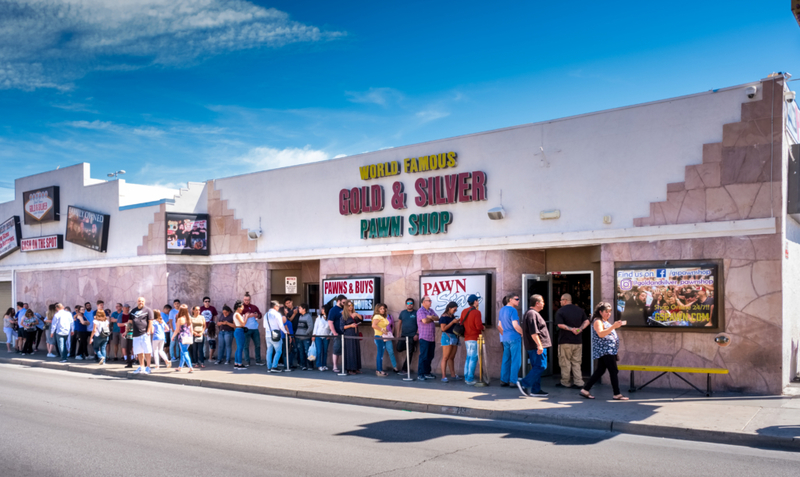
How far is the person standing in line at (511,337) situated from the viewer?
1236 cm

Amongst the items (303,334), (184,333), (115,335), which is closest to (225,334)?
(184,333)

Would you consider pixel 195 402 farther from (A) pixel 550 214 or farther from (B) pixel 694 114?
(B) pixel 694 114

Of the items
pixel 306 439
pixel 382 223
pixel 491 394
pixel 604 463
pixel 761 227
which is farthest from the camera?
pixel 382 223

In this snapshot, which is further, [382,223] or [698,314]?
[382,223]

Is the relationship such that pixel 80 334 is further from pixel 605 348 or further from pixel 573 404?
pixel 605 348

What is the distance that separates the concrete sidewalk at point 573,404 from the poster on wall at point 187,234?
5.80 m

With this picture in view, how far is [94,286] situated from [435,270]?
45.8ft

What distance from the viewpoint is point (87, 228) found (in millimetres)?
22906

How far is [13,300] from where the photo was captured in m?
26.2

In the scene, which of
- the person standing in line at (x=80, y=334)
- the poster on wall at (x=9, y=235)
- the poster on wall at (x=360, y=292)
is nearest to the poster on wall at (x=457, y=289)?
the poster on wall at (x=360, y=292)

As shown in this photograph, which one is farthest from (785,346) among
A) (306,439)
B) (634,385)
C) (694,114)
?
(306,439)

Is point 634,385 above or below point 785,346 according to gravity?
below

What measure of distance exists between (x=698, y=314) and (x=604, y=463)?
5591 mm

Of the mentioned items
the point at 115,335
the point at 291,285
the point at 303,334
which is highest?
the point at 291,285
